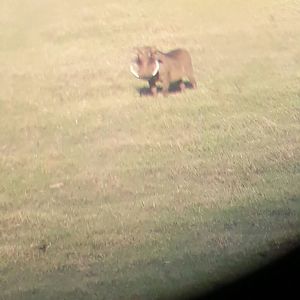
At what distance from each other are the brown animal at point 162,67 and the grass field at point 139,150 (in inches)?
0.9

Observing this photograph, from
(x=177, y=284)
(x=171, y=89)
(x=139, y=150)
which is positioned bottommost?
(x=177, y=284)

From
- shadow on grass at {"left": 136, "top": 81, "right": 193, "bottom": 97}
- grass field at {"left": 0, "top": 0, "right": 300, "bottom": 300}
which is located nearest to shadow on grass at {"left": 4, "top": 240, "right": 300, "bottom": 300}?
grass field at {"left": 0, "top": 0, "right": 300, "bottom": 300}

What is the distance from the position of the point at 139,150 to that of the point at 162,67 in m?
0.24

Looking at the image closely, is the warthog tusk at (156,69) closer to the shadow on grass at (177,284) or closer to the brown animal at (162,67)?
the brown animal at (162,67)

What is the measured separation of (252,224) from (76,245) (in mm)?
494

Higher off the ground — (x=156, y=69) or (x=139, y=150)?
(x=156, y=69)

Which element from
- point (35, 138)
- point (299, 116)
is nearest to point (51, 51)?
point (35, 138)

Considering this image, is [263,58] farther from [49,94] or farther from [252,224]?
[49,94]

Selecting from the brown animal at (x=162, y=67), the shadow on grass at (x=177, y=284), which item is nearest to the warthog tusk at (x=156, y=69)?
the brown animal at (x=162, y=67)

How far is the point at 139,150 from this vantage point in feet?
7.32

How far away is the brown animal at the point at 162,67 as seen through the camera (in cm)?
227

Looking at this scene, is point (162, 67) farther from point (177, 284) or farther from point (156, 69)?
point (177, 284)

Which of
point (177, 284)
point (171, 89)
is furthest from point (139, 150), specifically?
point (177, 284)

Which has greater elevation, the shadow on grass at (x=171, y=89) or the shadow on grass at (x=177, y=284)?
the shadow on grass at (x=171, y=89)
